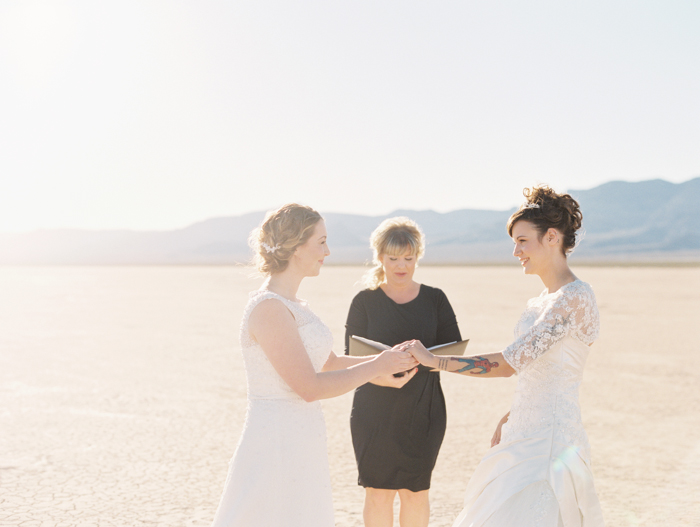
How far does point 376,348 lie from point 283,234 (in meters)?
1.02

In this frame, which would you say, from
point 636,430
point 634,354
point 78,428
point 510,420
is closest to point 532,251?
point 510,420

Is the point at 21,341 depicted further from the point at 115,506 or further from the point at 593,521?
the point at 593,521

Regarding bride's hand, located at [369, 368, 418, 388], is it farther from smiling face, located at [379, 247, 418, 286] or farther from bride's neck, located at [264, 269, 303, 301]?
bride's neck, located at [264, 269, 303, 301]

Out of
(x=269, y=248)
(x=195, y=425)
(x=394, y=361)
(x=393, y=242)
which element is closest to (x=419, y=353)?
(x=394, y=361)

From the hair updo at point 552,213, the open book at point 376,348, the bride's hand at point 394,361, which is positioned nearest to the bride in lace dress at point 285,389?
the bride's hand at point 394,361

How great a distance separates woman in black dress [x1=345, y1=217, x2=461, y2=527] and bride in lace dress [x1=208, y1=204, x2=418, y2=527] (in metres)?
0.94

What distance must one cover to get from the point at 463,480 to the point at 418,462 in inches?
97.8

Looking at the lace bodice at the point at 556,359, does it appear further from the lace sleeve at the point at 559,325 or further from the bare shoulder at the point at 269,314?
the bare shoulder at the point at 269,314

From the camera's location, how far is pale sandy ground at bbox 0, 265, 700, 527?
543 centimetres

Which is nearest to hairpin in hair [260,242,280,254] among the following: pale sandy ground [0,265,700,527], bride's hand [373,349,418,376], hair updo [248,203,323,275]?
hair updo [248,203,323,275]

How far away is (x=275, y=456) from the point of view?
2826 millimetres

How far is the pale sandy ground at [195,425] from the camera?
5.43 m

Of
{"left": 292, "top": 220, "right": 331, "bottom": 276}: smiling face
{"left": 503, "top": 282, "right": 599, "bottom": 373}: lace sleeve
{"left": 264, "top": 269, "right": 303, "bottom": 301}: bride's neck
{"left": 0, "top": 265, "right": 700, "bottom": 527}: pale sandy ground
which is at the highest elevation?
{"left": 292, "top": 220, "right": 331, "bottom": 276}: smiling face

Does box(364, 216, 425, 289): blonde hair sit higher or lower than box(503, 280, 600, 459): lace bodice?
higher
